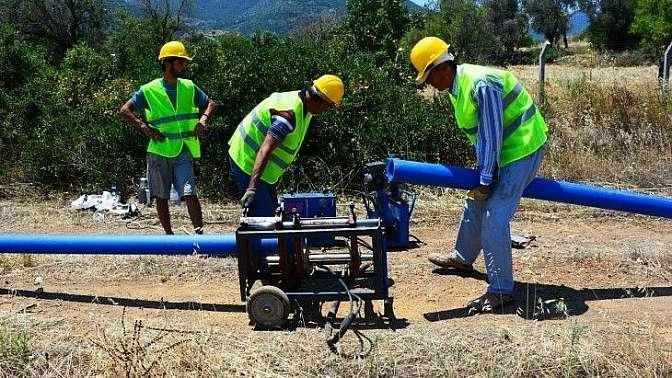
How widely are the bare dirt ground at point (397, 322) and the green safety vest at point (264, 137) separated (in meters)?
1.01

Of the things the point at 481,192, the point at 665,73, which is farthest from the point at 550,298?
the point at 665,73

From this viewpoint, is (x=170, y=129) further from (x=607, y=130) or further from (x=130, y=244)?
(x=607, y=130)

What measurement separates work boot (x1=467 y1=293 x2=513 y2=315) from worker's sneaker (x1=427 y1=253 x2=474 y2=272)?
2.61ft

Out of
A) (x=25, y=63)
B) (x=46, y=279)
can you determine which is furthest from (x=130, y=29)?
(x=46, y=279)

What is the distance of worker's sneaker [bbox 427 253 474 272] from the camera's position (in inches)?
233

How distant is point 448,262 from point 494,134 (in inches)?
62.2

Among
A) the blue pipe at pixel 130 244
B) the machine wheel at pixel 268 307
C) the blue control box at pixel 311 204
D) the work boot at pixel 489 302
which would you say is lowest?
the work boot at pixel 489 302

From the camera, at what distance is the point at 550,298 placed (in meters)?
5.45

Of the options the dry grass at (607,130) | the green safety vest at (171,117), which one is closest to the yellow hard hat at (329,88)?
the green safety vest at (171,117)

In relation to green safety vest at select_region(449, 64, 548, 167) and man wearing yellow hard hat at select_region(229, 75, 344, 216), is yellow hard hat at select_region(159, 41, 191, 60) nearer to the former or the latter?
man wearing yellow hard hat at select_region(229, 75, 344, 216)

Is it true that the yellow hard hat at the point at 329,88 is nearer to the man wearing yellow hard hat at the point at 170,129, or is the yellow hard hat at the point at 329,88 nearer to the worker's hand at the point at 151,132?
the man wearing yellow hard hat at the point at 170,129

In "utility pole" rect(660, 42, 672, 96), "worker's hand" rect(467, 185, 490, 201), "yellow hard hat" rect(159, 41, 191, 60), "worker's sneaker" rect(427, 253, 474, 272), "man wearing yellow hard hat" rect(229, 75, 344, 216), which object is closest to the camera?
"worker's hand" rect(467, 185, 490, 201)

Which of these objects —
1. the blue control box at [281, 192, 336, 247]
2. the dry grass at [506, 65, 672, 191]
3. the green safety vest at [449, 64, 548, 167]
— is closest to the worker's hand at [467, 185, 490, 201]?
the green safety vest at [449, 64, 548, 167]

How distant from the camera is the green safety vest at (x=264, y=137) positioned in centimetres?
513
